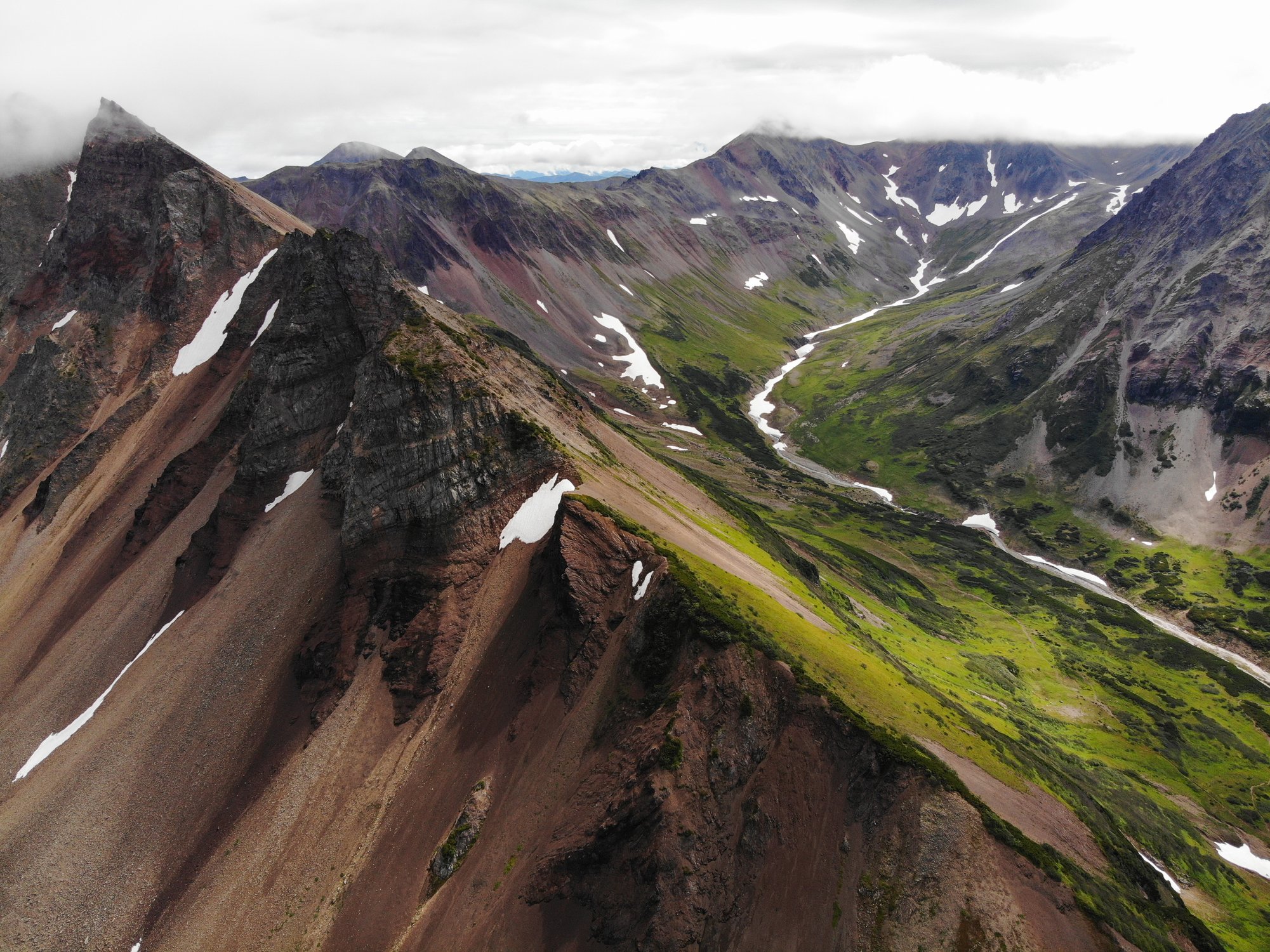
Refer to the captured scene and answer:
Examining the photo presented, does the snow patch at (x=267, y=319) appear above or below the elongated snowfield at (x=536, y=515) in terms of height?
above

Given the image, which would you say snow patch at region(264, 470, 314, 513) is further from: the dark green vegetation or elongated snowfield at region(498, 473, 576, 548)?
the dark green vegetation

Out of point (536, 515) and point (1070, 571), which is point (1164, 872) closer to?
point (536, 515)

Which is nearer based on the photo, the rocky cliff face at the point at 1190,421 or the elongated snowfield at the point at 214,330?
the elongated snowfield at the point at 214,330

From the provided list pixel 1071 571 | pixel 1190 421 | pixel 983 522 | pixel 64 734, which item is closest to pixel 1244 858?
pixel 1071 571

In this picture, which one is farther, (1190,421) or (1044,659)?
(1190,421)

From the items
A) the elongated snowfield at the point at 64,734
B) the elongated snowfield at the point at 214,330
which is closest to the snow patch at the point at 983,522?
the elongated snowfield at the point at 214,330

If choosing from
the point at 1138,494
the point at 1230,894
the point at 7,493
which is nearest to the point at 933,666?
the point at 1230,894

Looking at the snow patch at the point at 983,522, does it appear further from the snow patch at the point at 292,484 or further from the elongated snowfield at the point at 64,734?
the elongated snowfield at the point at 64,734
